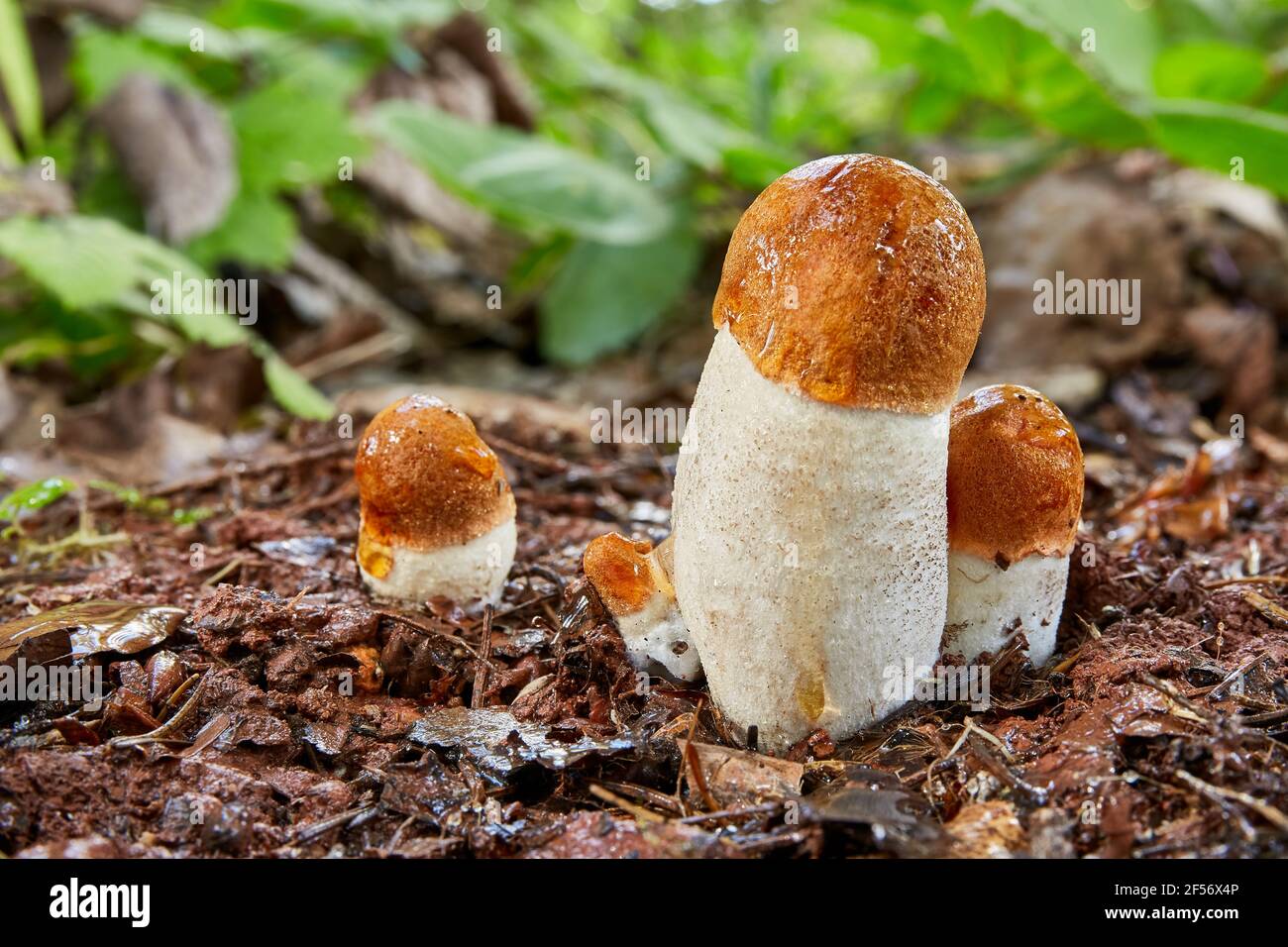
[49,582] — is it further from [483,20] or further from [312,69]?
[483,20]

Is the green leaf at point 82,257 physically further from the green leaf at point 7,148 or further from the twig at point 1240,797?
the twig at point 1240,797

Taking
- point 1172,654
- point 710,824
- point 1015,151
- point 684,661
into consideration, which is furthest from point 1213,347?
point 710,824

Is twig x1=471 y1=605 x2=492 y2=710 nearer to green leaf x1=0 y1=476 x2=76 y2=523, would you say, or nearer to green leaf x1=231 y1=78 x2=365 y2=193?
green leaf x1=0 y1=476 x2=76 y2=523

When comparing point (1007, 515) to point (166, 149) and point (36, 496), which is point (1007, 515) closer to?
point (36, 496)

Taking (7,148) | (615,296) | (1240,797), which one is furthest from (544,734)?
(7,148)

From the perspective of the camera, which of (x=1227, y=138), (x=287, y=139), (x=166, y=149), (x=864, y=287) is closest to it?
(x=864, y=287)

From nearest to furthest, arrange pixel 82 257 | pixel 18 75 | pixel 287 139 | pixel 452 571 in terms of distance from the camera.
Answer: pixel 452 571 → pixel 82 257 → pixel 18 75 → pixel 287 139

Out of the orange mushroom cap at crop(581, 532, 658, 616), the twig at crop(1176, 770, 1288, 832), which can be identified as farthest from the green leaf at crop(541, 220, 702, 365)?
the twig at crop(1176, 770, 1288, 832)

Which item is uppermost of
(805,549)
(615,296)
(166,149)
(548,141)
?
(548,141)
